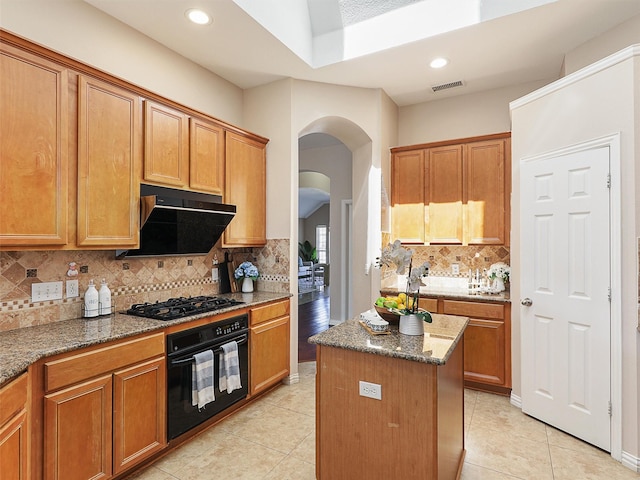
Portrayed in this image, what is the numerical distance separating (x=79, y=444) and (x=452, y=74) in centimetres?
430

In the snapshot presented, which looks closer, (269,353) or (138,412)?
(138,412)

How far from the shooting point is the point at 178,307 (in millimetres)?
2730

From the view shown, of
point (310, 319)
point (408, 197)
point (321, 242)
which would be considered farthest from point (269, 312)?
point (321, 242)

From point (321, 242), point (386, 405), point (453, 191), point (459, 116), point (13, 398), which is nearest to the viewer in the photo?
point (13, 398)

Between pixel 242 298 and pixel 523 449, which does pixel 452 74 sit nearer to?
pixel 242 298

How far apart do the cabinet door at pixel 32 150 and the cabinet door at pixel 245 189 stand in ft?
4.57

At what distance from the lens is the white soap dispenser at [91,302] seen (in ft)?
8.02

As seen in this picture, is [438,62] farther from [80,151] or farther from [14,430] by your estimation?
[14,430]

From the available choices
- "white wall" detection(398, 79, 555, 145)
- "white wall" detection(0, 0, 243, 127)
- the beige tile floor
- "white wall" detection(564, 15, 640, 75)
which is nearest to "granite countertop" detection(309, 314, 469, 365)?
the beige tile floor

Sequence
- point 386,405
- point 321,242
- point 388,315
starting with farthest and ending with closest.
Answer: point 321,242
point 388,315
point 386,405

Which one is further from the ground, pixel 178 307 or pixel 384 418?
pixel 178 307

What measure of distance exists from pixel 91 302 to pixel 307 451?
1.83m

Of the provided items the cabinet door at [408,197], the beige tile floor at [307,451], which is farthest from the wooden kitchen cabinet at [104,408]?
the cabinet door at [408,197]

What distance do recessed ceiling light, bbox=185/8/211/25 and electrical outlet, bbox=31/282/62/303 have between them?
7.04ft
